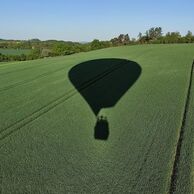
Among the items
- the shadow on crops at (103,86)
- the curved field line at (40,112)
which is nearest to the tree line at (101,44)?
the shadow on crops at (103,86)

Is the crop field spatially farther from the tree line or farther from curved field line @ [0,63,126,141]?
the tree line

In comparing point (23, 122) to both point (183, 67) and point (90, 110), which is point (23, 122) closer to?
point (90, 110)

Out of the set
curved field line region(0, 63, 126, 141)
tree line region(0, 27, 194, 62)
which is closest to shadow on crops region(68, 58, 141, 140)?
curved field line region(0, 63, 126, 141)

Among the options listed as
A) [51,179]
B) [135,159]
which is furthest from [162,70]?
[51,179]

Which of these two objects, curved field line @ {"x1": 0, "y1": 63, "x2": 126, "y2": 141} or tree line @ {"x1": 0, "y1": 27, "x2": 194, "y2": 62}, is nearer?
curved field line @ {"x1": 0, "y1": 63, "x2": 126, "y2": 141}

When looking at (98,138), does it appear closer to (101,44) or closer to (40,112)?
(40,112)

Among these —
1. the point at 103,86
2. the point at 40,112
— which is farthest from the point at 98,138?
the point at 103,86

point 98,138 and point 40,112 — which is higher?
point 40,112
